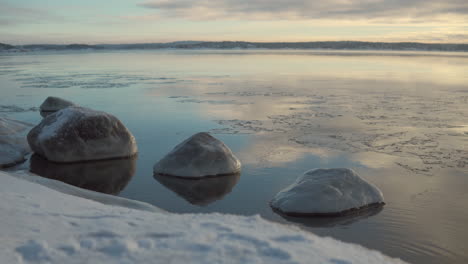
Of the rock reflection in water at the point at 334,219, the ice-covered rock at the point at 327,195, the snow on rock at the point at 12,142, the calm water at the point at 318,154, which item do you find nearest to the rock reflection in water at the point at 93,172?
the calm water at the point at 318,154

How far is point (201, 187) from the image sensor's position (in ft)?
21.8

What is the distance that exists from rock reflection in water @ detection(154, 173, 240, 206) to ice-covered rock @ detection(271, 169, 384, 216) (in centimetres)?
90

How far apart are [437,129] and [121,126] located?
6798 millimetres

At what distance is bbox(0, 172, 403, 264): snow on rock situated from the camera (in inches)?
117

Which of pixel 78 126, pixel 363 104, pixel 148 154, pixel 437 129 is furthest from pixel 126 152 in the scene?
pixel 363 104

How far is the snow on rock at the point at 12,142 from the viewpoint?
7.89 m

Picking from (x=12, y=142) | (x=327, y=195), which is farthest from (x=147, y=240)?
(x=12, y=142)

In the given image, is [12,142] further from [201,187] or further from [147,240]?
[147,240]

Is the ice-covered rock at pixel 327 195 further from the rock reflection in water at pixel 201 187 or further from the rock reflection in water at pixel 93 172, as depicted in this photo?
the rock reflection in water at pixel 93 172

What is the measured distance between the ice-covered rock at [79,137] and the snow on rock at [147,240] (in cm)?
400

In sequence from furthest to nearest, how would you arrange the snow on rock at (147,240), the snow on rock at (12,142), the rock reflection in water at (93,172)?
1. the snow on rock at (12,142)
2. the rock reflection in water at (93,172)
3. the snow on rock at (147,240)

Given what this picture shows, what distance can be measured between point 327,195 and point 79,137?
180 inches

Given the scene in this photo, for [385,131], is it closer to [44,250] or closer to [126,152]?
[126,152]

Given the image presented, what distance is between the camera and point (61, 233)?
3.30 m
